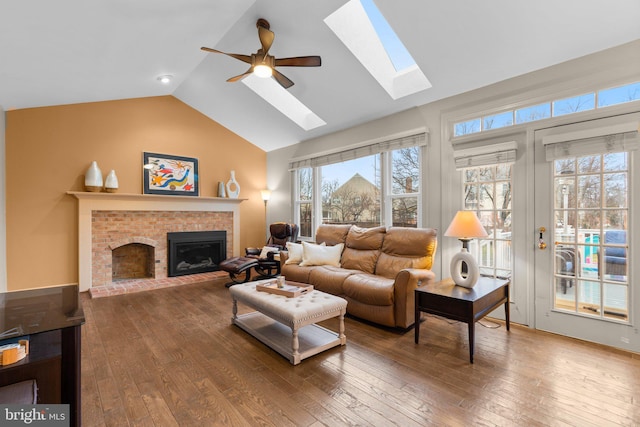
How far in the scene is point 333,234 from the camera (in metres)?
4.46

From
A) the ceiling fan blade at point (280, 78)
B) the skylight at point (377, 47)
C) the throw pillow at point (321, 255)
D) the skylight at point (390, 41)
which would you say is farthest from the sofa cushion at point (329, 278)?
the skylight at point (390, 41)

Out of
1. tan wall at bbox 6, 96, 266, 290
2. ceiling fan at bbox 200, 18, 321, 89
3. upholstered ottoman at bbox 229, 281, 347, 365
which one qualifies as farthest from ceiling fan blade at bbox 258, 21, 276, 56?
tan wall at bbox 6, 96, 266, 290

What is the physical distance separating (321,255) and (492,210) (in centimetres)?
215

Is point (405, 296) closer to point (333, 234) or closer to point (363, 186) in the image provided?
point (333, 234)

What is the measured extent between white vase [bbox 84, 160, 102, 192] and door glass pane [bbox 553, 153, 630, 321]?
597cm

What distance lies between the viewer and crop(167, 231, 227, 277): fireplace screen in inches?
213

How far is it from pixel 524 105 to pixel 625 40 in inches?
31.8

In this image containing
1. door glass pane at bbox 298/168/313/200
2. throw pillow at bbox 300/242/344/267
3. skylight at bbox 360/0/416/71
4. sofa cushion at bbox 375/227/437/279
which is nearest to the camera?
skylight at bbox 360/0/416/71

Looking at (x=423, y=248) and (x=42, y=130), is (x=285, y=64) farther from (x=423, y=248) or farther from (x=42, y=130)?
(x=42, y=130)

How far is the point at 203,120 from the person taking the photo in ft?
19.1

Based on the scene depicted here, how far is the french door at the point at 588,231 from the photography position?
2561 mm

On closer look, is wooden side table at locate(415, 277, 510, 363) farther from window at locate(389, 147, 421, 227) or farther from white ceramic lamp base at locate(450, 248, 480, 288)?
window at locate(389, 147, 421, 227)

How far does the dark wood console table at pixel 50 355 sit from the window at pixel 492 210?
3587 mm

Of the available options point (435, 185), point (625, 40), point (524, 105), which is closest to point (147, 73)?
point (435, 185)
